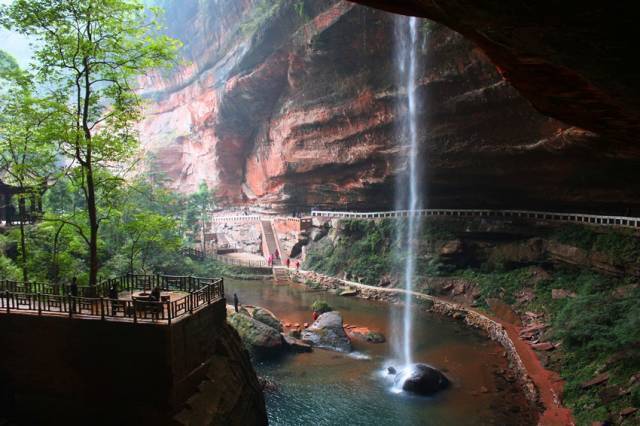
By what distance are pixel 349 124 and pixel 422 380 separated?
21666mm

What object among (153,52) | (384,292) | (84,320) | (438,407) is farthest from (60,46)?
(384,292)

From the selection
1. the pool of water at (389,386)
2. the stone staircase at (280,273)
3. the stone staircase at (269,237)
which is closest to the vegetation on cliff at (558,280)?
the pool of water at (389,386)

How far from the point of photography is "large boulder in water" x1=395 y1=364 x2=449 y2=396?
15094mm

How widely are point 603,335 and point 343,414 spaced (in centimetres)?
926

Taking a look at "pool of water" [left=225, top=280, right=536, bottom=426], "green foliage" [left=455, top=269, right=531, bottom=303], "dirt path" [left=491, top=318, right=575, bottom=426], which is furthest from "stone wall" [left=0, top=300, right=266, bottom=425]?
"green foliage" [left=455, top=269, right=531, bottom=303]

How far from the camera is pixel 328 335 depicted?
1978 cm

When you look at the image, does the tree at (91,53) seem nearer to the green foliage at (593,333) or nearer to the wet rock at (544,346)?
the green foliage at (593,333)

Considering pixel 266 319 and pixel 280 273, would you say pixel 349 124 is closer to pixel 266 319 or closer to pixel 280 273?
pixel 280 273

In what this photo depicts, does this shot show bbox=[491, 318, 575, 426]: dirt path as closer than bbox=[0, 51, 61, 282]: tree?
Yes

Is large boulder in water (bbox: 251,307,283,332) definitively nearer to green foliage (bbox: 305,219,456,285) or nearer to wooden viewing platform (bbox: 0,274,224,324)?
wooden viewing platform (bbox: 0,274,224,324)

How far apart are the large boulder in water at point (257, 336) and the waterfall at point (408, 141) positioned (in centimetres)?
748

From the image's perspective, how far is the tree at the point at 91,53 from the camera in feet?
39.5

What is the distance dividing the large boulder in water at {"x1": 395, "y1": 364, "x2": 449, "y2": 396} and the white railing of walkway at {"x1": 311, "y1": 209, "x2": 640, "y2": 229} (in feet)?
40.6

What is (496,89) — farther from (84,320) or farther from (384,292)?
(84,320)
